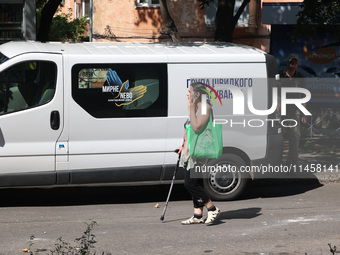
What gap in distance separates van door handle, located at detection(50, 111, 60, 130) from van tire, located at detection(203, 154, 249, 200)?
2233mm

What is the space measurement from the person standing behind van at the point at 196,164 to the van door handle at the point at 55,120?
181cm

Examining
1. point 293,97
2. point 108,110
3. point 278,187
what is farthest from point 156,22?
point 108,110

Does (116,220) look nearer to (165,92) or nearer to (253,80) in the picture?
(165,92)

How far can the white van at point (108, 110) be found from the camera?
378 inches

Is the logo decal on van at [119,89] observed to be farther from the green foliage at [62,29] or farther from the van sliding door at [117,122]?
the green foliage at [62,29]

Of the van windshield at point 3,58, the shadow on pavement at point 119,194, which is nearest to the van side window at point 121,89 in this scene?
the van windshield at point 3,58

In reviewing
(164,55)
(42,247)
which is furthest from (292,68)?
(42,247)

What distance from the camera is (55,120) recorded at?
31.6ft

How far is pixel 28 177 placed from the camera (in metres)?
9.63

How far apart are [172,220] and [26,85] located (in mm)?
2696

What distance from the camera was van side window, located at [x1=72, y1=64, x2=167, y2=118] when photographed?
9.75 m

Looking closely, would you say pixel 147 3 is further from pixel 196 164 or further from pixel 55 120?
pixel 196 164

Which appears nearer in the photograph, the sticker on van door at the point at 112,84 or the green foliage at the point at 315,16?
the sticker on van door at the point at 112,84

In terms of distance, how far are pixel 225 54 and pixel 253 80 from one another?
56 cm
